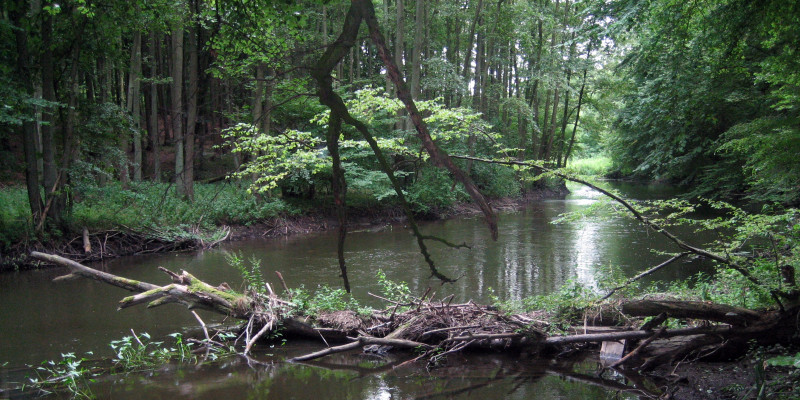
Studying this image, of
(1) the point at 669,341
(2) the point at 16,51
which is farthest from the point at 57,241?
(1) the point at 669,341

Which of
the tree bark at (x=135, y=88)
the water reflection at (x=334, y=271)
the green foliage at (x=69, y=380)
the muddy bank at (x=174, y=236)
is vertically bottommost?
the water reflection at (x=334, y=271)

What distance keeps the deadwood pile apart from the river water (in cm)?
27

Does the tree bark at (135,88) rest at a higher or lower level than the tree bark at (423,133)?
higher

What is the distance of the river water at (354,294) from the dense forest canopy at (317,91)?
1945mm

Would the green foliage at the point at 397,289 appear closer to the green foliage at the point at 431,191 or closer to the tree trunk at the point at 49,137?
the tree trunk at the point at 49,137

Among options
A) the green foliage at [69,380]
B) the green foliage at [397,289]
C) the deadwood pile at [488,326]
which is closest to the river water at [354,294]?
the green foliage at [69,380]

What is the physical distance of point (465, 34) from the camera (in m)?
29.2

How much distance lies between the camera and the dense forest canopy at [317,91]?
4.72 m

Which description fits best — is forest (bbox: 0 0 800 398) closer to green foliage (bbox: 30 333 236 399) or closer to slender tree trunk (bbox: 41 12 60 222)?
slender tree trunk (bbox: 41 12 60 222)

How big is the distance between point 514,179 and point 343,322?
2119 cm

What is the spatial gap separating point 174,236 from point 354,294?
6.67m

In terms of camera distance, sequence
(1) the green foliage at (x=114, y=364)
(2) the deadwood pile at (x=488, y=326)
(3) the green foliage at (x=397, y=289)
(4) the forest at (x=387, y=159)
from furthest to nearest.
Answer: (3) the green foliage at (x=397, y=289) < (1) the green foliage at (x=114, y=364) < (2) the deadwood pile at (x=488, y=326) < (4) the forest at (x=387, y=159)

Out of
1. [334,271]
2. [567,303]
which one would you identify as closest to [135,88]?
[334,271]

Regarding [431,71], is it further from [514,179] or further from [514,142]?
[514,142]
